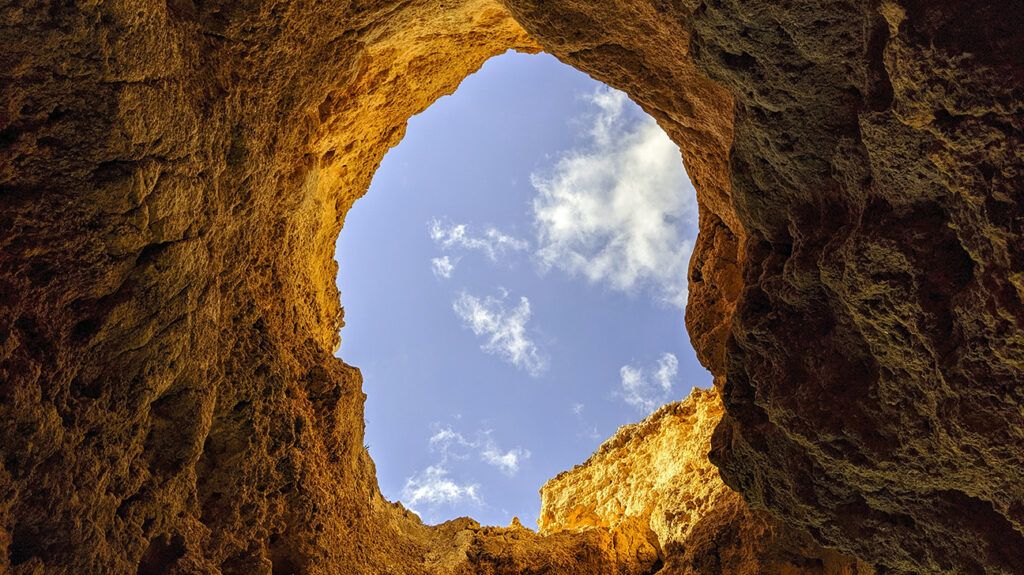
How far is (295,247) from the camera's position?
8523mm

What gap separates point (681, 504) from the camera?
11.1 meters

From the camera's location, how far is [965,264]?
13.8ft

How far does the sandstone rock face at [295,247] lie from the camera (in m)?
4.01

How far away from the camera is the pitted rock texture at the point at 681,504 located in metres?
8.59

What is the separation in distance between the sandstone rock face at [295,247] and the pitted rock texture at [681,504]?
2.20 meters

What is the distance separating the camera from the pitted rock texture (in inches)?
338

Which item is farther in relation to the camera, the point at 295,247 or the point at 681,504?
the point at 681,504

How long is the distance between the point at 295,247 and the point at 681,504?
288 inches

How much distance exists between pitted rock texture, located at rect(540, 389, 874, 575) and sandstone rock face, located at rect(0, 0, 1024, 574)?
2.20 m

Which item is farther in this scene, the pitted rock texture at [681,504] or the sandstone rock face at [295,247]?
the pitted rock texture at [681,504]

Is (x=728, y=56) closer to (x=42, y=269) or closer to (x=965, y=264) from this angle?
(x=965, y=264)

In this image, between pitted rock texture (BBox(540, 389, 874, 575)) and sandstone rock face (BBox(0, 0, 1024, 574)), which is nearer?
sandstone rock face (BBox(0, 0, 1024, 574))

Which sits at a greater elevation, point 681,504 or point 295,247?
point 295,247

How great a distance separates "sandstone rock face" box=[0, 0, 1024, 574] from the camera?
401 centimetres
